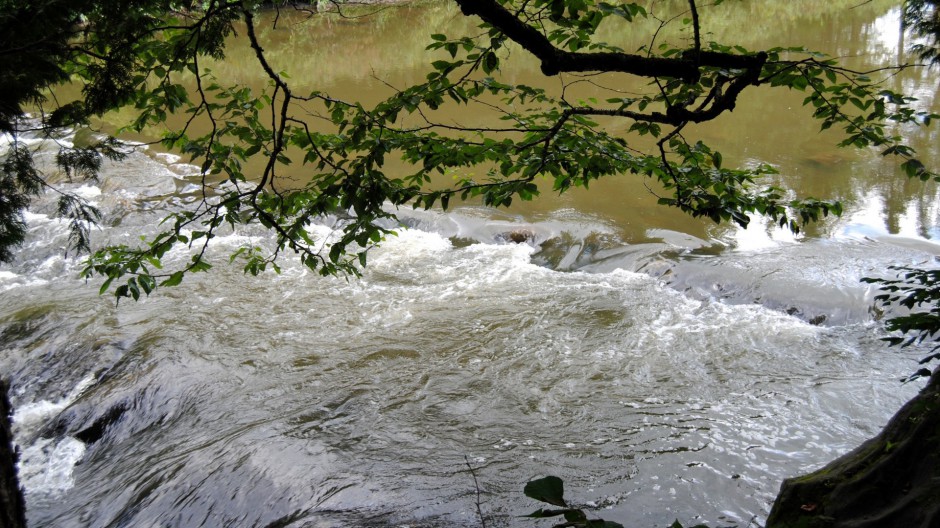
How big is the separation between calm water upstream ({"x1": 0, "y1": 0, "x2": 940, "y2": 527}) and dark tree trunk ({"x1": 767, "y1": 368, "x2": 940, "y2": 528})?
0.84 m

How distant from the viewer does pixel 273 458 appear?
4.00 metres

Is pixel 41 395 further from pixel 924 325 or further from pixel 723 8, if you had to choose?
pixel 723 8

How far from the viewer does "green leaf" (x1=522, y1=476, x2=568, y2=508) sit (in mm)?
1130

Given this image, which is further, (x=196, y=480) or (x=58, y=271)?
(x=58, y=271)

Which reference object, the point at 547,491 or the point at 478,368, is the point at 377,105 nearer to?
the point at 547,491

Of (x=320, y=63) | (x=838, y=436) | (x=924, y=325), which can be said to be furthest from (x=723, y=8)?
(x=924, y=325)

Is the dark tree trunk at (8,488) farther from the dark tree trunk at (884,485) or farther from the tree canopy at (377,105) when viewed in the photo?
the dark tree trunk at (884,485)

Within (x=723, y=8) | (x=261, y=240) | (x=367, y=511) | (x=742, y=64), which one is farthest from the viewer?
(x=723, y=8)

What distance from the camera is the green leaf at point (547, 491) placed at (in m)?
1.13

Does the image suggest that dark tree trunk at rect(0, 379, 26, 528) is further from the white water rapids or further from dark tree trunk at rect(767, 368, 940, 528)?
dark tree trunk at rect(767, 368, 940, 528)

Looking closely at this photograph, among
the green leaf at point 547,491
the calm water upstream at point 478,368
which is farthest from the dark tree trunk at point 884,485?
the green leaf at point 547,491

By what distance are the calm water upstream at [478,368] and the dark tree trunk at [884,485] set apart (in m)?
0.84

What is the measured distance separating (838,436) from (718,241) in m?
3.24

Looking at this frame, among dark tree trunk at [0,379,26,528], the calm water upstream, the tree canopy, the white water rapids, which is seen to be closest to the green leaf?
the tree canopy
